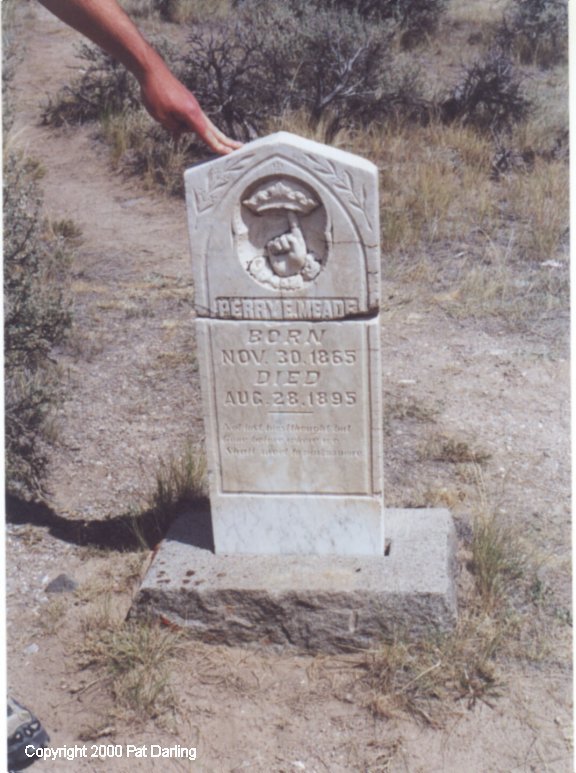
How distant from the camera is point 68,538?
4094 millimetres

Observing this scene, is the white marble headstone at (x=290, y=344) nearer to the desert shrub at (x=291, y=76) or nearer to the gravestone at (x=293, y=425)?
the gravestone at (x=293, y=425)

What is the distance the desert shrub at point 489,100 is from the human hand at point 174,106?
20.1 feet

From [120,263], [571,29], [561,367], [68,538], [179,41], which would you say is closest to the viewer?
[571,29]

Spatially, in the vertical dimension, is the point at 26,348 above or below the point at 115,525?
above

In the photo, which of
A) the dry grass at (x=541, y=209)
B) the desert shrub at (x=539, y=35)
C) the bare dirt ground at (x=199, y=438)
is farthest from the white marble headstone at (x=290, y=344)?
the desert shrub at (x=539, y=35)

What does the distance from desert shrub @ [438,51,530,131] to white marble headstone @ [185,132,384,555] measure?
6.11 meters

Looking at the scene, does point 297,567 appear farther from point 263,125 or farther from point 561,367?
point 263,125

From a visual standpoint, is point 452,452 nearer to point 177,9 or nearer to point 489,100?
point 489,100

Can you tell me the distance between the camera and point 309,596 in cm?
334

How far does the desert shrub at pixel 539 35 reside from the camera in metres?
10.8

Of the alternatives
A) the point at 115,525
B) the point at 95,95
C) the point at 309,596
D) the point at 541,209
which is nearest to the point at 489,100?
the point at 541,209

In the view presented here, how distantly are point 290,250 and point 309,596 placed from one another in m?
1.21

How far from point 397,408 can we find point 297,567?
1699 millimetres

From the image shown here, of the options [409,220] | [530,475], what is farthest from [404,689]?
[409,220]
